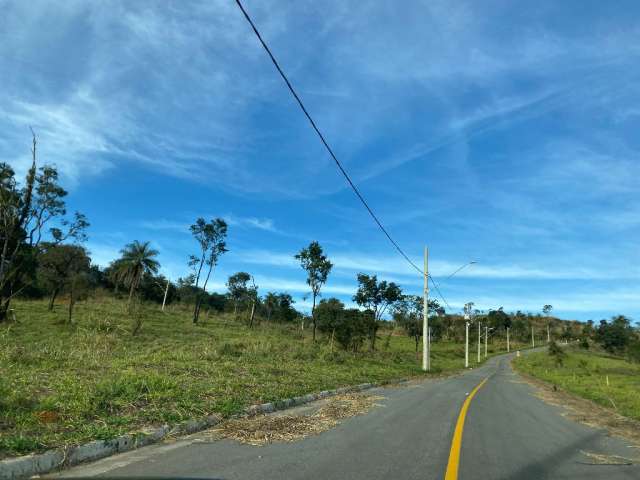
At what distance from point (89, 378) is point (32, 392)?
91.9 inches

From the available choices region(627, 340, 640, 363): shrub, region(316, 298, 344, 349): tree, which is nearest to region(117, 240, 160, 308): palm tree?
region(316, 298, 344, 349): tree

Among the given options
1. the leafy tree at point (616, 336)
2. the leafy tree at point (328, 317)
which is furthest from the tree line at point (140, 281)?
the leafy tree at point (616, 336)

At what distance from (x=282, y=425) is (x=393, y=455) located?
2675 mm

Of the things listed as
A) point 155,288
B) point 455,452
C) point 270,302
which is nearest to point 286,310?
point 270,302

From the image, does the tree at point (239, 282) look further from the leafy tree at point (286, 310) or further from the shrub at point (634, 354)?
the shrub at point (634, 354)

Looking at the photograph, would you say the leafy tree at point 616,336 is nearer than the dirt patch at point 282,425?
No

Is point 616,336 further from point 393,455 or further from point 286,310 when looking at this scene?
point 393,455

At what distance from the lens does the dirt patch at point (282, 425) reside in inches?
314

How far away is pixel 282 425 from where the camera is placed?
29.6 ft

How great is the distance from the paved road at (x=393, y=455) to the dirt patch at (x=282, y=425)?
1.03 ft

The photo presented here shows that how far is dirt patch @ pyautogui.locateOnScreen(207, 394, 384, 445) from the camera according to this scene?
797 centimetres

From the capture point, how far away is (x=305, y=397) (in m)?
13.2

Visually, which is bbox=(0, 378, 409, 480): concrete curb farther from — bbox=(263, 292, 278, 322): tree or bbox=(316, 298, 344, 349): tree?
bbox=(263, 292, 278, 322): tree

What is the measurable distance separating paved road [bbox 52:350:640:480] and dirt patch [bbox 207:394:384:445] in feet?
1.03
